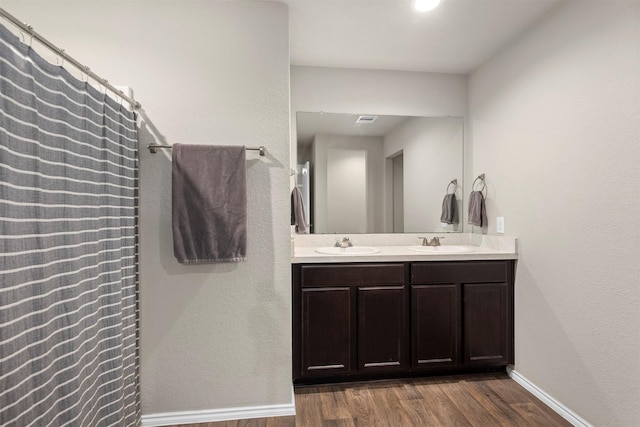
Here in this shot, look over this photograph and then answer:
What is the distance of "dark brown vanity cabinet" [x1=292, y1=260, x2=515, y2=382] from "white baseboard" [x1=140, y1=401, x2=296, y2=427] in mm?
246

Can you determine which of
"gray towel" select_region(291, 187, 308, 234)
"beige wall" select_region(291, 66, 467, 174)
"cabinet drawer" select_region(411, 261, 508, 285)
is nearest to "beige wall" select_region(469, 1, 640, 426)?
"cabinet drawer" select_region(411, 261, 508, 285)

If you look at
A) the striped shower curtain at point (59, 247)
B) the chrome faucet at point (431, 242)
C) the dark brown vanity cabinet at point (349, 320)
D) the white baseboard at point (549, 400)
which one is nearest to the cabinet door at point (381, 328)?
the dark brown vanity cabinet at point (349, 320)

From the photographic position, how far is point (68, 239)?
1185mm

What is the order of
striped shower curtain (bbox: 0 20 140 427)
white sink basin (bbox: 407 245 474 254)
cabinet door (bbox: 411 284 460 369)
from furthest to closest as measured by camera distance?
white sink basin (bbox: 407 245 474 254) → cabinet door (bbox: 411 284 460 369) → striped shower curtain (bbox: 0 20 140 427)

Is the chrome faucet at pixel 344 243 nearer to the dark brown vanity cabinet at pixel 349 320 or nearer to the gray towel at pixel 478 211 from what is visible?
the dark brown vanity cabinet at pixel 349 320

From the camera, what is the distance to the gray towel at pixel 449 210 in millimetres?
2848

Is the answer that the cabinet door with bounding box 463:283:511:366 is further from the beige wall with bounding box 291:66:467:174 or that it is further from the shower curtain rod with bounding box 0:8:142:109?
the shower curtain rod with bounding box 0:8:142:109

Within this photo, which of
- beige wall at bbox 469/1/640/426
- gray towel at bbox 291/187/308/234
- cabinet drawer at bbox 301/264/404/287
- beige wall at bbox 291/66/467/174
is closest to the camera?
beige wall at bbox 469/1/640/426

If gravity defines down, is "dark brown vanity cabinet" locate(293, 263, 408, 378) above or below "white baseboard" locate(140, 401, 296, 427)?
above

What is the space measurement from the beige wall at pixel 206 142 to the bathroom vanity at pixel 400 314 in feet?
0.81

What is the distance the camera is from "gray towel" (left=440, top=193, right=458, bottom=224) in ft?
9.34

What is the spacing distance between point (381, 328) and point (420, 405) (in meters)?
0.49

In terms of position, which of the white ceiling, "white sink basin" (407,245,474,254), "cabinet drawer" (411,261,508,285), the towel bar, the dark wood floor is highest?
the white ceiling

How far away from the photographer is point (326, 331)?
6.95ft
